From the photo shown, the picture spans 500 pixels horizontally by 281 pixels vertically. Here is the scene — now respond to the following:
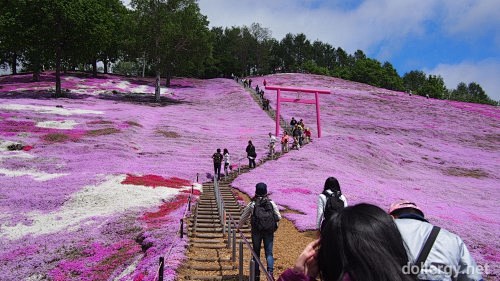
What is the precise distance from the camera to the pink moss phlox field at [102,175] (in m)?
13.9

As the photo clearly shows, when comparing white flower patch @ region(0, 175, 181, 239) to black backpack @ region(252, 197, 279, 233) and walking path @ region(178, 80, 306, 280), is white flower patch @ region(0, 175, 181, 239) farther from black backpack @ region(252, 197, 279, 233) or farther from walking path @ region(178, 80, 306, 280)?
black backpack @ region(252, 197, 279, 233)

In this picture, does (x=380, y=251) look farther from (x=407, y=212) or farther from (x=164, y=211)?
(x=164, y=211)

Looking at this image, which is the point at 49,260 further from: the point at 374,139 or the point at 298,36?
the point at 298,36

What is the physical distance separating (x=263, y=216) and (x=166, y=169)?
2094cm

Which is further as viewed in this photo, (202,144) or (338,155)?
(202,144)

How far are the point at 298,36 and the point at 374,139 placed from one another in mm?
121401

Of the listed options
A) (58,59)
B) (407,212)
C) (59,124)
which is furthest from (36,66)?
(407,212)

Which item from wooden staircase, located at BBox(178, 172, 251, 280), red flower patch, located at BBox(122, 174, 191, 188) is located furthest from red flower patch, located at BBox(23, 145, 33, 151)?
wooden staircase, located at BBox(178, 172, 251, 280)

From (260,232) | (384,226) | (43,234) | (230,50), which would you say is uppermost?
(230,50)

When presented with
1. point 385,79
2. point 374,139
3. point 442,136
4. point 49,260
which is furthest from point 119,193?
point 385,79

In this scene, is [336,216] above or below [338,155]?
above

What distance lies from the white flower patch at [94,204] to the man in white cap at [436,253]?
16662 millimetres

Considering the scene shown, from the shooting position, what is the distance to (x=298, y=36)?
160 m

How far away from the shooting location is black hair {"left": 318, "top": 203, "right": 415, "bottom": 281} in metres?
2.79
